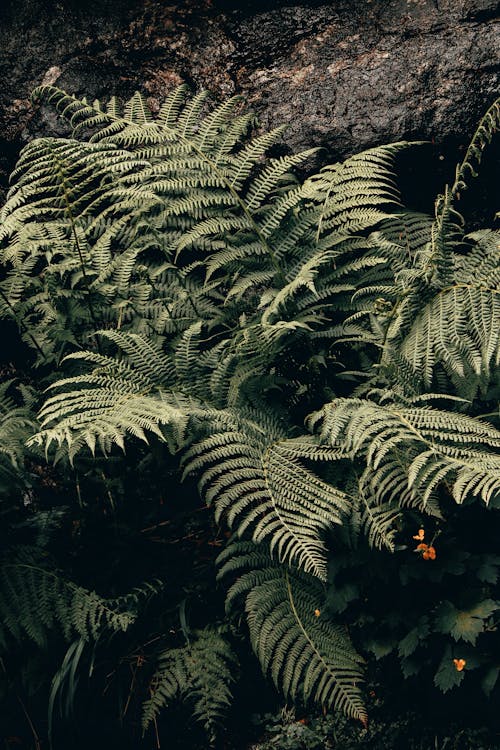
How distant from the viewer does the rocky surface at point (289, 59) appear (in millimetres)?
2914

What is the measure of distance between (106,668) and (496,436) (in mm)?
1453

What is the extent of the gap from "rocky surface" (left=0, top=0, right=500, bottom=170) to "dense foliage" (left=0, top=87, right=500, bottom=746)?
0.46 metres

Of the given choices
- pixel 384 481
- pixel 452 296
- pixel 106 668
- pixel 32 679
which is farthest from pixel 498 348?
pixel 32 679

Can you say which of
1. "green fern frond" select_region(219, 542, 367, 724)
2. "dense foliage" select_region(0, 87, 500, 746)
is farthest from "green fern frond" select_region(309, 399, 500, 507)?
"green fern frond" select_region(219, 542, 367, 724)

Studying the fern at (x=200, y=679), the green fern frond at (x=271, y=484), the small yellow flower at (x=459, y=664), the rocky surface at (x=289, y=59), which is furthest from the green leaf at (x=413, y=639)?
the rocky surface at (x=289, y=59)

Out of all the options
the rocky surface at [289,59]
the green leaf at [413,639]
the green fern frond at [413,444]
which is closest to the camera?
the green fern frond at [413,444]

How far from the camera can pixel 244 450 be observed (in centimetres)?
208

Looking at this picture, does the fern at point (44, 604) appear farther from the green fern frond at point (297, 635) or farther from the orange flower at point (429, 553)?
the orange flower at point (429, 553)

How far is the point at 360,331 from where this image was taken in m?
2.43

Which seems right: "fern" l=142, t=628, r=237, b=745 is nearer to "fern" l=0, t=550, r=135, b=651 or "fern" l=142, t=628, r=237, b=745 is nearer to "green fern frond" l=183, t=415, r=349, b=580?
"fern" l=0, t=550, r=135, b=651

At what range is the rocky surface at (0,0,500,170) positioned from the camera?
2.91 meters

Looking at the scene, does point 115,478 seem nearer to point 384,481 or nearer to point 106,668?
point 106,668

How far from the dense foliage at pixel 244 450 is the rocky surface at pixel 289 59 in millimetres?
456

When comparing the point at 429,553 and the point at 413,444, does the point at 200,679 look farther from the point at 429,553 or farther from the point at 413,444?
the point at 413,444
